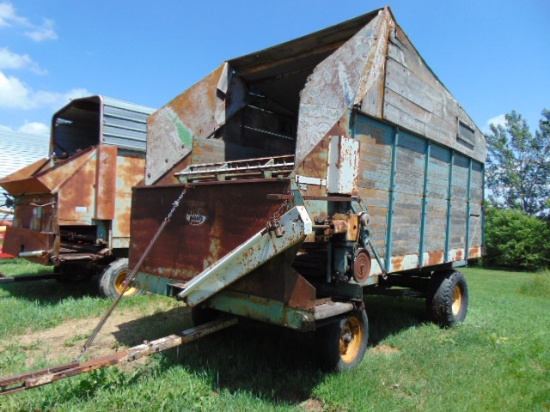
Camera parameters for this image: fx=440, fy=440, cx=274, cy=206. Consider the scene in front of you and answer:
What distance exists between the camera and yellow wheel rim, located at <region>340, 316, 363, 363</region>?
13.4 feet

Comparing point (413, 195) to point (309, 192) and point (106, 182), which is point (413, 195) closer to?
point (309, 192)

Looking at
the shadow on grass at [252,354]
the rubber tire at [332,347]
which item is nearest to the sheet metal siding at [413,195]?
the rubber tire at [332,347]

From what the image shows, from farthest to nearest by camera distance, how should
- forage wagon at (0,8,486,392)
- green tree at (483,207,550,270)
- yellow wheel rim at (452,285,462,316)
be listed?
green tree at (483,207,550,270)
yellow wheel rim at (452,285,462,316)
forage wagon at (0,8,486,392)

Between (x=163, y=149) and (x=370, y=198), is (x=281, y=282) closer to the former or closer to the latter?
(x=370, y=198)

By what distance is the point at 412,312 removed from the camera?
678cm

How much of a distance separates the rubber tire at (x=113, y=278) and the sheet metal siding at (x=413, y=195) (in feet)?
14.0

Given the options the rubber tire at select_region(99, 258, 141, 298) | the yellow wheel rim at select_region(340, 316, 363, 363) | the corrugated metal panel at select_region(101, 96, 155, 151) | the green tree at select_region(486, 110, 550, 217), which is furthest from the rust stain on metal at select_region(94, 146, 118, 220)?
the green tree at select_region(486, 110, 550, 217)

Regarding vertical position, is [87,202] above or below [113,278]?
above

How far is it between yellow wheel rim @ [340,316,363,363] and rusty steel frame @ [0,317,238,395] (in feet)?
3.65

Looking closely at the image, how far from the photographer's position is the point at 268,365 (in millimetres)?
4070

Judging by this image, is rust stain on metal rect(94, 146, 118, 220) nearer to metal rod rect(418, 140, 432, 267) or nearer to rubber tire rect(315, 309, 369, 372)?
rubber tire rect(315, 309, 369, 372)

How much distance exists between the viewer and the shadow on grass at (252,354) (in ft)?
12.0

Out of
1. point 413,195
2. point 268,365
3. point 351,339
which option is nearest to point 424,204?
→ point 413,195

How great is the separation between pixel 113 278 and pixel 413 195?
468cm
